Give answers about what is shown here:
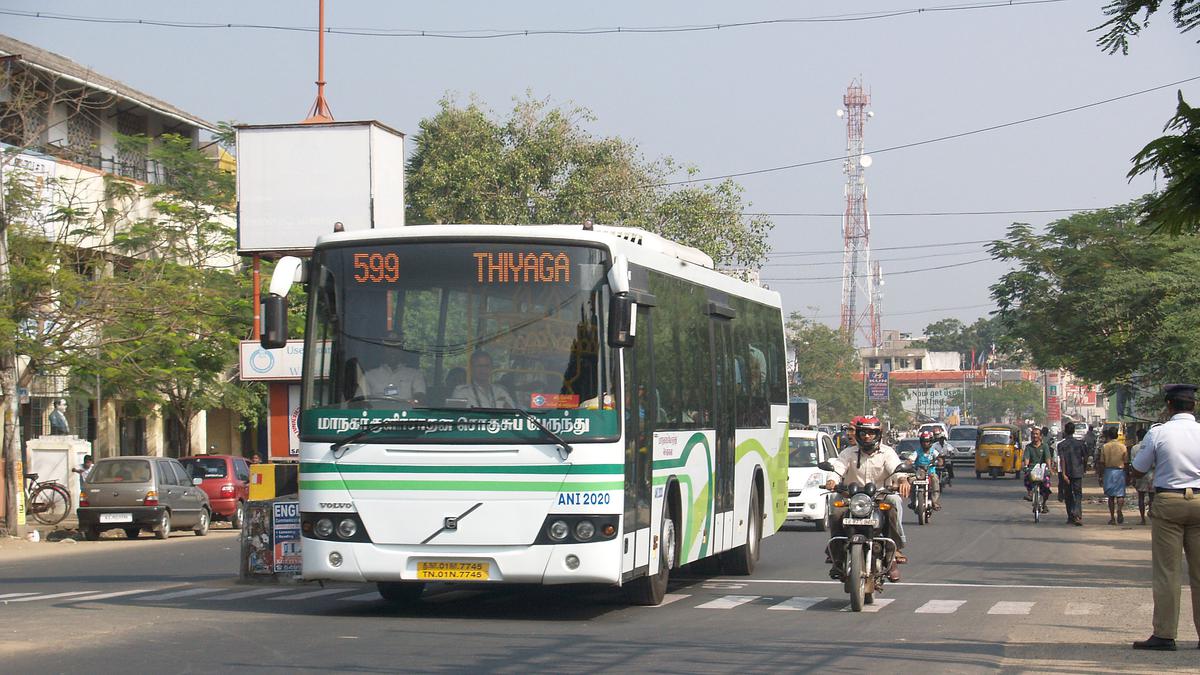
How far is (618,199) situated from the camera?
55.4 meters

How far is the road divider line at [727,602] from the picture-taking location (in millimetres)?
14891

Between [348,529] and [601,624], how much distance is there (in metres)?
2.19

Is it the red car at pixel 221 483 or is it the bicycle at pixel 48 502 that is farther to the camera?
the red car at pixel 221 483

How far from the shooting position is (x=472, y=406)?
12883mm

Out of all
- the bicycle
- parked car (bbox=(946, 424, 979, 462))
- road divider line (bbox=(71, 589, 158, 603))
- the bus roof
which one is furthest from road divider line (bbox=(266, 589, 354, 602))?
parked car (bbox=(946, 424, 979, 462))

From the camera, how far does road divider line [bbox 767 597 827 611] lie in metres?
14.8

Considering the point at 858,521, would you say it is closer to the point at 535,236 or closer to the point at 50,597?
the point at 535,236

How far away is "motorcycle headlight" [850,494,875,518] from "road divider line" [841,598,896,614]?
0.89m

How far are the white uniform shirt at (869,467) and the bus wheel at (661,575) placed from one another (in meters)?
1.67

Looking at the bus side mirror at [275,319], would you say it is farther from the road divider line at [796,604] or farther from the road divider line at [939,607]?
the road divider line at [939,607]

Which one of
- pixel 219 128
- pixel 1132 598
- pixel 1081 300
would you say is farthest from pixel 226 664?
pixel 219 128

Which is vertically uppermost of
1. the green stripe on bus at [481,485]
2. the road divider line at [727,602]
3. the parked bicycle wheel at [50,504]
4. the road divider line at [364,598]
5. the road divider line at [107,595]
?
the green stripe on bus at [481,485]

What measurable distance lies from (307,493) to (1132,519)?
24941 millimetres

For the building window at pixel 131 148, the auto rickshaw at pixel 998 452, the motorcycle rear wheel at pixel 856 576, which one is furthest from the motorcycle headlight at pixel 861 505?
the auto rickshaw at pixel 998 452
